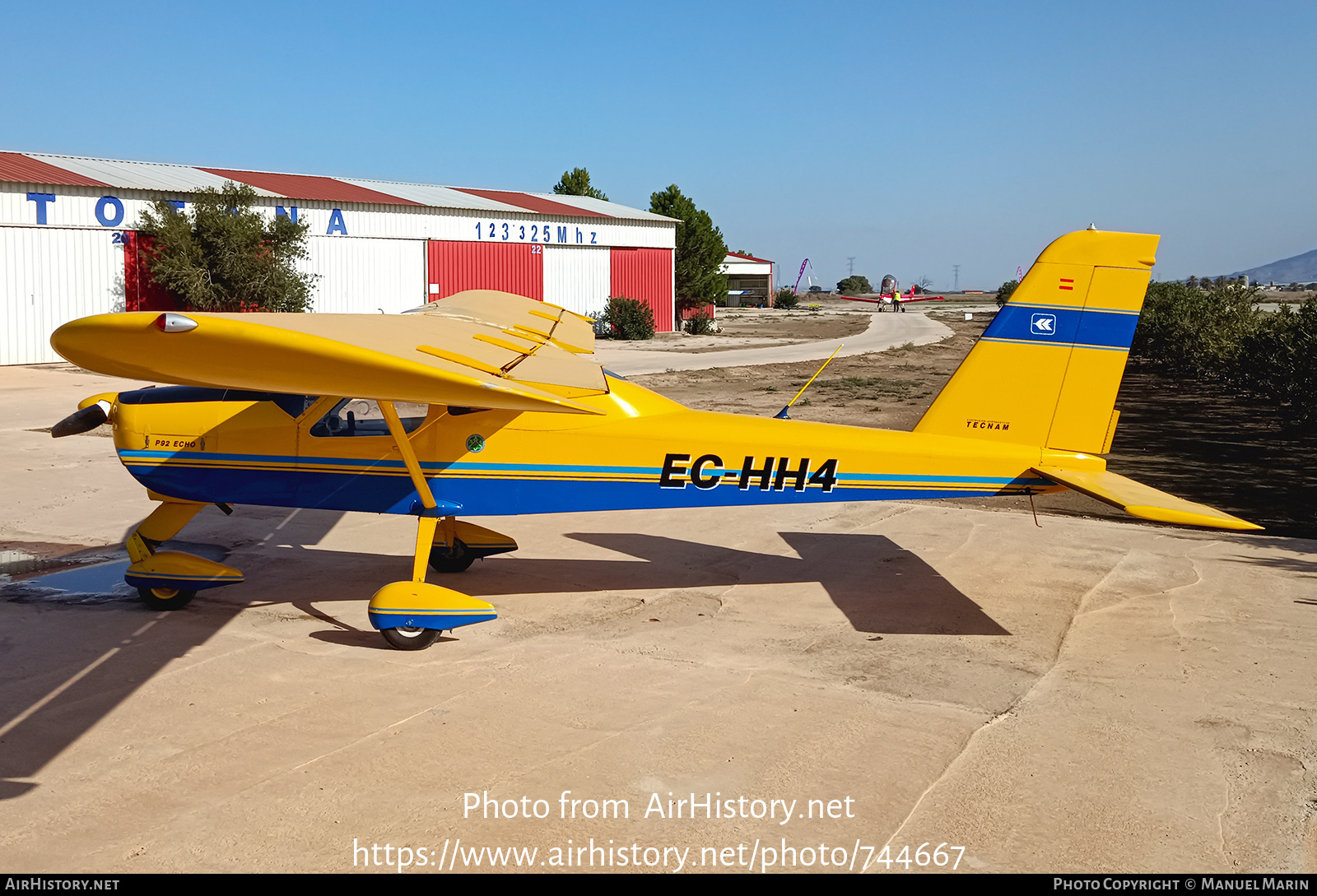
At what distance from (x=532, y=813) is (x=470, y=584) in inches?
165

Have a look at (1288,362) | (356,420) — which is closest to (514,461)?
(356,420)

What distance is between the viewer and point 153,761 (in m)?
5.20

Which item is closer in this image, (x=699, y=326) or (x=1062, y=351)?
(x=1062, y=351)

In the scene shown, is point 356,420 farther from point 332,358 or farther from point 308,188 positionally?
point 308,188

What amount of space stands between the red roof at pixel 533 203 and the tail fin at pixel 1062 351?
37.5 m

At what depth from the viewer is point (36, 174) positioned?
28.5m

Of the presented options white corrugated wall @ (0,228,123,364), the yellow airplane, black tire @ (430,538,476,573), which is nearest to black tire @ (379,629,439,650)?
the yellow airplane

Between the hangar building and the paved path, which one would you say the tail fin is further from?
the hangar building

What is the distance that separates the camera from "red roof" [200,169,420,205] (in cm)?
3588

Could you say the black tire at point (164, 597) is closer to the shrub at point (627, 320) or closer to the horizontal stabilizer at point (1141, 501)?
the horizontal stabilizer at point (1141, 501)

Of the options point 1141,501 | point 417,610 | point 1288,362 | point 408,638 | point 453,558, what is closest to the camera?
point 1141,501

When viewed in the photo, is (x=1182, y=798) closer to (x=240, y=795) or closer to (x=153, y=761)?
(x=240, y=795)

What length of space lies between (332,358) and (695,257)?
1965 inches
